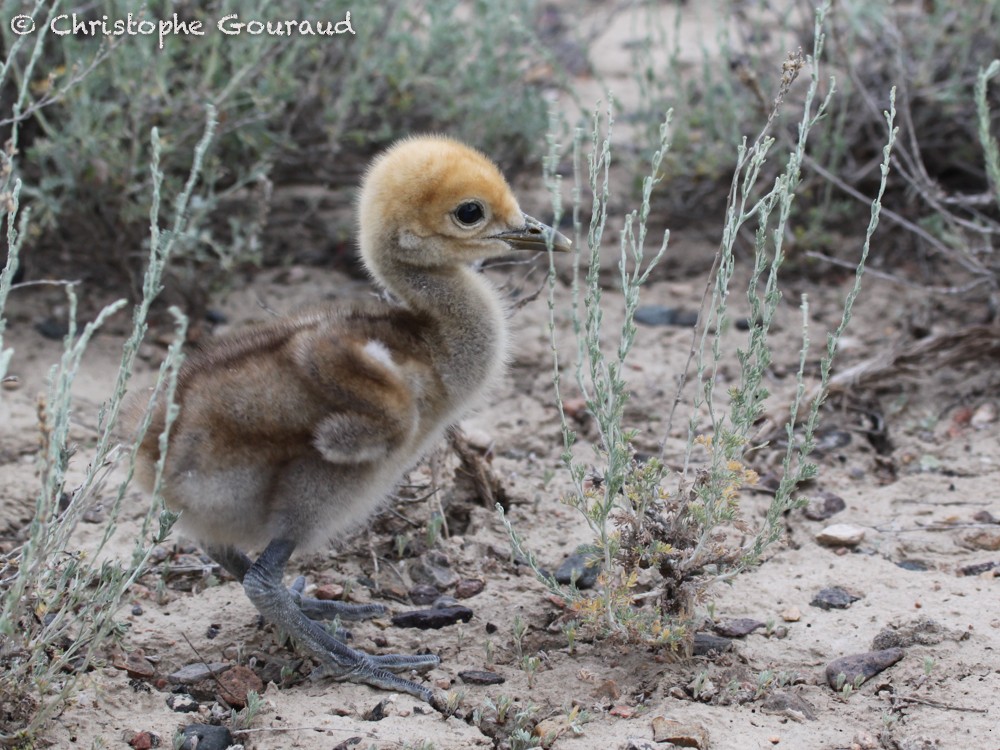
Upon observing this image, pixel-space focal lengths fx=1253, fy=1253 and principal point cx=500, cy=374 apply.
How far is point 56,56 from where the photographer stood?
5859 mm

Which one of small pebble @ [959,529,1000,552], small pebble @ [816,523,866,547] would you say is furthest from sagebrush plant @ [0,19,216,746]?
small pebble @ [959,529,1000,552]

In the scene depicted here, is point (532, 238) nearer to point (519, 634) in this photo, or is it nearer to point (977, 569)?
point (519, 634)

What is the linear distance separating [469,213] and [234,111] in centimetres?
232

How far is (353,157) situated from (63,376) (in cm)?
377

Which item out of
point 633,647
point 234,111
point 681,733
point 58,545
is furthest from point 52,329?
point 681,733

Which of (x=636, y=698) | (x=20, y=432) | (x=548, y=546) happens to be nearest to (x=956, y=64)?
(x=548, y=546)

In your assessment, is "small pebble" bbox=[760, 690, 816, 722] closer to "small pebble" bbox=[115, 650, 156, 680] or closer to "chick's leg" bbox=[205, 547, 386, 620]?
"chick's leg" bbox=[205, 547, 386, 620]

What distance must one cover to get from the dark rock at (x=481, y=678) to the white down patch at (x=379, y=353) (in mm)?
894

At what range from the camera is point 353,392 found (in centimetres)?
346

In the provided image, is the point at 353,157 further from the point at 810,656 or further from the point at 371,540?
the point at 810,656

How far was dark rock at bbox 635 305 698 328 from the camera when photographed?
5.98 m

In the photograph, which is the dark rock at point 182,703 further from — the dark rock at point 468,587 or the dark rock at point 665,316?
the dark rock at point 665,316

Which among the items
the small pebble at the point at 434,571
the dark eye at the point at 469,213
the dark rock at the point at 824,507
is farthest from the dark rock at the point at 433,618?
the dark rock at the point at 824,507

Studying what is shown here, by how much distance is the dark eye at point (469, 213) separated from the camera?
3.86 m
